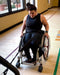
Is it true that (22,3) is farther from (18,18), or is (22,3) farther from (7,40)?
(7,40)

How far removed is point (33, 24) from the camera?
1.96 meters

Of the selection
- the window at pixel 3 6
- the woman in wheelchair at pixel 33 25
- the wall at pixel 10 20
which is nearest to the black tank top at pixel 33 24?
the woman in wheelchair at pixel 33 25

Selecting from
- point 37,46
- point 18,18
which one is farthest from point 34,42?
point 18,18

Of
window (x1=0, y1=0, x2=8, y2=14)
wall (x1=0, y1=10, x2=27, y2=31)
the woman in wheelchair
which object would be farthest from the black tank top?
window (x1=0, y1=0, x2=8, y2=14)

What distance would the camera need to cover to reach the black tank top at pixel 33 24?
6.43 ft

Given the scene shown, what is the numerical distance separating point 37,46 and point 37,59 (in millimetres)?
223

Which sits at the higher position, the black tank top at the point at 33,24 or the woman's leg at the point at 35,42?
the black tank top at the point at 33,24

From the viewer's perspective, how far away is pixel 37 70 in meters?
1.96

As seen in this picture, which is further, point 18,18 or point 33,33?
point 18,18

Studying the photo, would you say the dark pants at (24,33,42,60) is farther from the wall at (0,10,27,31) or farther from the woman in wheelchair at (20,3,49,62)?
the wall at (0,10,27,31)

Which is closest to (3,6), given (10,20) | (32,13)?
(10,20)

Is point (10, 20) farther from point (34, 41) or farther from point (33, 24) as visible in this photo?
point (34, 41)

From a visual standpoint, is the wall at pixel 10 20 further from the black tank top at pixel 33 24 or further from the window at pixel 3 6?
the black tank top at pixel 33 24

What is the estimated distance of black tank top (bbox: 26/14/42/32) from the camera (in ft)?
6.43
